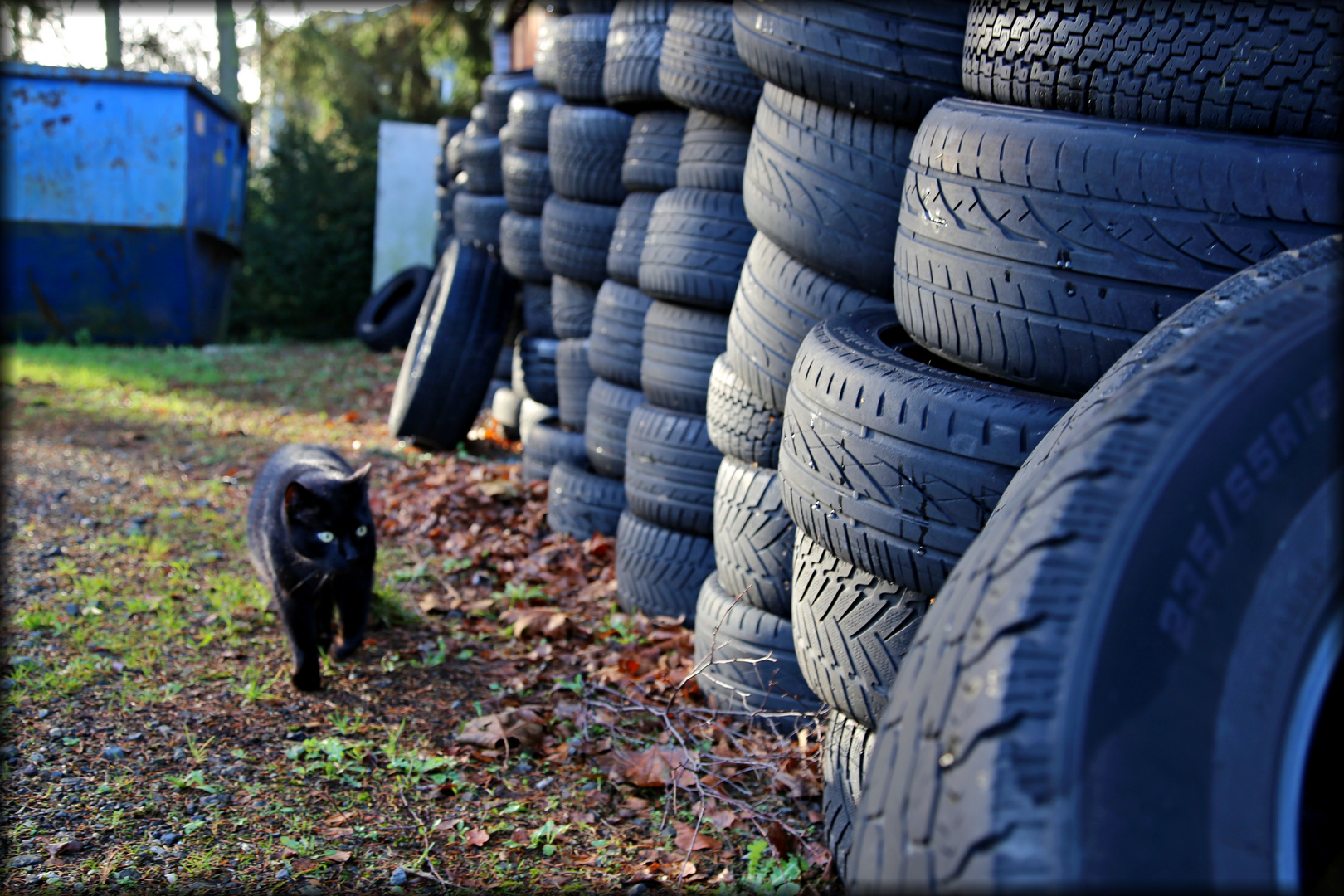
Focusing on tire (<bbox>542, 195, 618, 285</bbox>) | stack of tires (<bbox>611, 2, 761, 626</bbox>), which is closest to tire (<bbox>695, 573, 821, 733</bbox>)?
stack of tires (<bbox>611, 2, 761, 626</bbox>)

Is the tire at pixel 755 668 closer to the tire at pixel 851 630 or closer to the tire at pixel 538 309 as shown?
the tire at pixel 851 630

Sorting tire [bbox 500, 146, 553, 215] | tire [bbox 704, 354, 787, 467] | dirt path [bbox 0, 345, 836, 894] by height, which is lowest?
dirt path [bbox 0, 345, 836, 894]

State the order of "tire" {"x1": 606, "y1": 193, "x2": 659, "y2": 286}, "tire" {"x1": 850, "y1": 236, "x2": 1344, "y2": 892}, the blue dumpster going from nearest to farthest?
"tire" {"x1": 850, "y1": 236, "x2": 1344, "y2": 892} → "tire" {"x1": 606, "y1": 193, "x2": 659, "y2": 286} → the blue dumpster

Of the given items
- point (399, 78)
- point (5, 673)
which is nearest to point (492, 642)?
point (5, 673)

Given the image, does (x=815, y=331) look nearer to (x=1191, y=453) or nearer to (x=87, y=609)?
(x=1191, y=453)

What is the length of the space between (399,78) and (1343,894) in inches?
820

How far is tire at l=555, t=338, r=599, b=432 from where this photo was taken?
5.29 m

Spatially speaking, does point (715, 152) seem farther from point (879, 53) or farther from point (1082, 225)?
point (1082, 225)

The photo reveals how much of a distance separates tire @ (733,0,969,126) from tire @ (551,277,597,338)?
2944 millimetres

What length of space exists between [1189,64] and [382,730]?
2.81m

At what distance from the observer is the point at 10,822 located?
90.9 inches

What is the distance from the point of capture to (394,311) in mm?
11773

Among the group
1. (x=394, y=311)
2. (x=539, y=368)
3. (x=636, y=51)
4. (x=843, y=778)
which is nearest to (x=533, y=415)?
(x=539, y=368)

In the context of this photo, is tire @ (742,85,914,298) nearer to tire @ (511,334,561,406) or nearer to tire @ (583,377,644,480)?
tire @ (583,377,644,480)
